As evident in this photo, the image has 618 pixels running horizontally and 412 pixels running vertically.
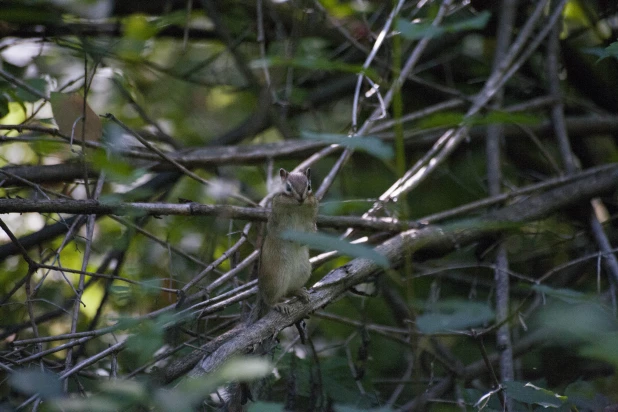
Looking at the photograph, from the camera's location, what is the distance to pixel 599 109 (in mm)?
4559

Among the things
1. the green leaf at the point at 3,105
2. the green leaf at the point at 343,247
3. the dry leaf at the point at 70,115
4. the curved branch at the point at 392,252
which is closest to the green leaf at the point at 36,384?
the green leaf at the point at 343,247

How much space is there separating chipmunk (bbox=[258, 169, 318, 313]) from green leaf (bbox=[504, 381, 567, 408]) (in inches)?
35.5

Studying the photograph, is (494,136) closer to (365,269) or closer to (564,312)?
(365,269)

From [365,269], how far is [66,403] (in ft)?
5.31

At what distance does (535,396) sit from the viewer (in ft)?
6.97

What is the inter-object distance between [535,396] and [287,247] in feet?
3.88

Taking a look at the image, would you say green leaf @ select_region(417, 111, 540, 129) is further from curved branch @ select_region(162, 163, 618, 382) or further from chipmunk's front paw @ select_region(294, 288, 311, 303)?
chipmunk's front paw @ select_region(294, 288, 311, 303)

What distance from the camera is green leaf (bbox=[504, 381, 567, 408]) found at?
6.88 ft

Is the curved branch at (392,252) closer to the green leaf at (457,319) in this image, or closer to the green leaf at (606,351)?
the green leaf at (457,319)

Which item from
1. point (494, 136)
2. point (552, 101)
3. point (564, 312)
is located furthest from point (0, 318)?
point (552, 101)

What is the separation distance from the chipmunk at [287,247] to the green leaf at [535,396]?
0.90m

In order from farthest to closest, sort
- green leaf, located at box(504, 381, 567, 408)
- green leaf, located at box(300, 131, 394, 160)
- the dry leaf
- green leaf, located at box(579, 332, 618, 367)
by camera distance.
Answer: the dry leaf → green leaf, located at box(504, 381, 567, 408) → green leaf, located at box(300, 131, 394, 160) → green leaf, located at box(579, 332, 618, 367)

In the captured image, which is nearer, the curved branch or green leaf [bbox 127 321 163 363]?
green leaf [bbox 127 321 163 363]

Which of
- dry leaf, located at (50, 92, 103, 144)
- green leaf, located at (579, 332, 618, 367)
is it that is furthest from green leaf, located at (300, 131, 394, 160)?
dry leaf, located at (50, 92, 103, 144)
